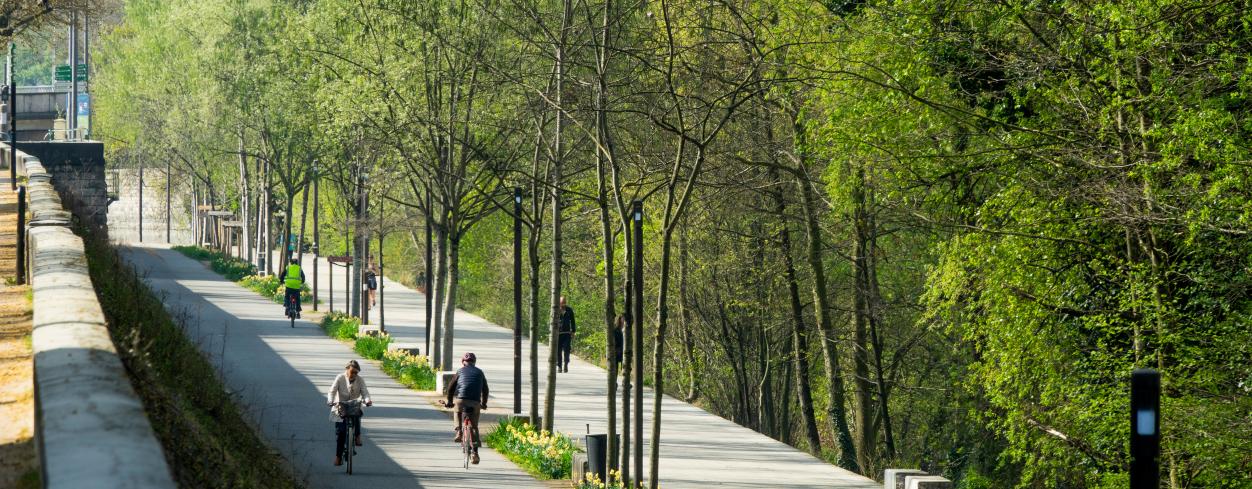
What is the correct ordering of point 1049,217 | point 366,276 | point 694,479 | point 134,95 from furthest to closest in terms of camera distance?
1. point 134,95
2. point 366,276
3. point 694,479
4. point 1049,217

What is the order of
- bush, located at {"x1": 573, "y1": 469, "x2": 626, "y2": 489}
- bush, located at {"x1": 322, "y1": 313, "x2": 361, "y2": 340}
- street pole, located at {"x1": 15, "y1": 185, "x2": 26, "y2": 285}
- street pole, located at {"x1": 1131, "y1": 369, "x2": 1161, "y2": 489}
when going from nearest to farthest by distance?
1. street pole, located at {"x1": 1131, "y1": 369, "x2": 1161, "y2": 489}
2. street pole, located at {"x1": 15, "y1": 185, "x2": 26, "y2": 285}
3. bush, located at {"x1": 573, "y1": 469, "x2": 626, "y2": 489}
4. bush, located at {"x1": 322, "y1": 313, "x2": 361, "y2": 340}

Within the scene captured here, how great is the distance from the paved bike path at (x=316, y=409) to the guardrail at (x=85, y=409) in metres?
8.78

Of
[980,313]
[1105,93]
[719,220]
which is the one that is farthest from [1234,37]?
[719,220]

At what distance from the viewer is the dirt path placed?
7.88 m

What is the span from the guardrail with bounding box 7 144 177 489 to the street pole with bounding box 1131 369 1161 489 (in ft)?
14.0

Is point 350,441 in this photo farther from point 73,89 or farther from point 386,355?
point 73,89

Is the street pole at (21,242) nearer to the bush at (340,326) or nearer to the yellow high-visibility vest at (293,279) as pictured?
the bush at (340,326)

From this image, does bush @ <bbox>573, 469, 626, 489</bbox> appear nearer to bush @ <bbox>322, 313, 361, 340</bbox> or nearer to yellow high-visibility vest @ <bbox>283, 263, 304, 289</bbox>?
bush @ <bbox>322, 313, 361, 340</bbox>

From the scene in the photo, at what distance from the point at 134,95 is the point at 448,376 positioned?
150 ft

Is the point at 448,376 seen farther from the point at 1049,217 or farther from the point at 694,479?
the point at 1049,217

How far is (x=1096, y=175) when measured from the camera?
18.3m

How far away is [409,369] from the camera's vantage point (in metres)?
30.7

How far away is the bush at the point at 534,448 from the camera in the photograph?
19906mm

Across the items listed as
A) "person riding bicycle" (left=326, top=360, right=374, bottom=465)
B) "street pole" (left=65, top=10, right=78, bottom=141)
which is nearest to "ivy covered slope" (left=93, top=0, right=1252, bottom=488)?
"person riding bicycle" (left=326, top=360, right=374, bottom=465)
